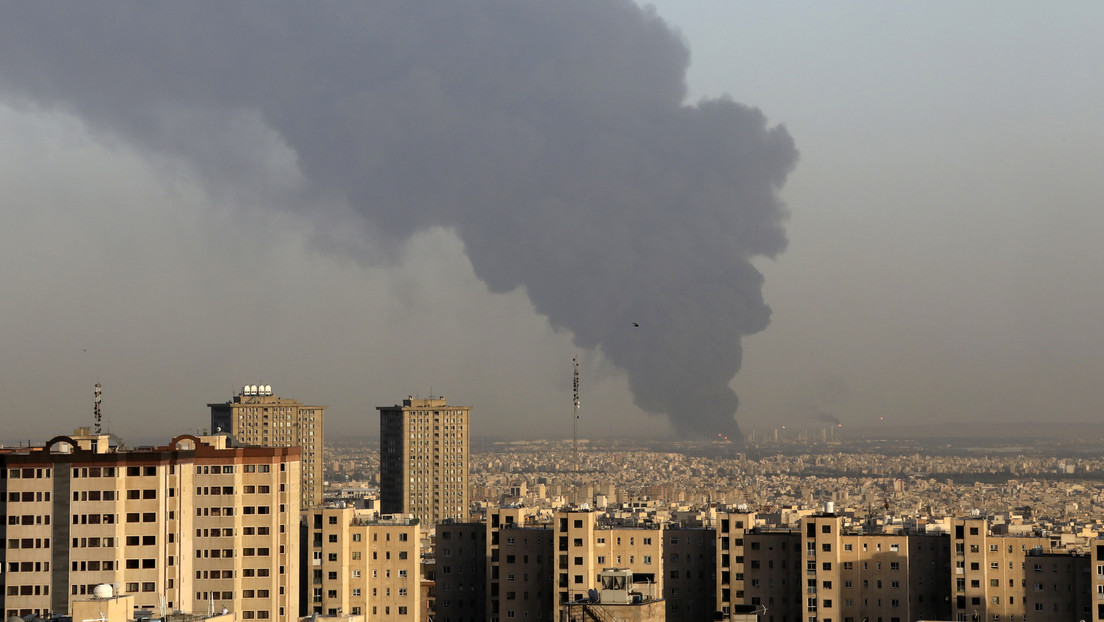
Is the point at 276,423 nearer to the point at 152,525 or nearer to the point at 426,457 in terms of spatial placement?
the point at 426,457

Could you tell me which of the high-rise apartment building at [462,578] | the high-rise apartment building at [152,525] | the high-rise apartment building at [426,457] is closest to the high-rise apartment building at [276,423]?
the high-rise apartment building at [426,457]

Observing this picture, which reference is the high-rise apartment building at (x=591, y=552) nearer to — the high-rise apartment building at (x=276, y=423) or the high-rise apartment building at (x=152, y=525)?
the high-rise apartment building at (x=152, y=525)

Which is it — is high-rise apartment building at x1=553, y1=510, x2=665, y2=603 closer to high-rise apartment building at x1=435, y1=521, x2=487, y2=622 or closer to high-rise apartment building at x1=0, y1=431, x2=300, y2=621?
high-rise apartment building at x1=435, y1=521, x2=487, y2=622

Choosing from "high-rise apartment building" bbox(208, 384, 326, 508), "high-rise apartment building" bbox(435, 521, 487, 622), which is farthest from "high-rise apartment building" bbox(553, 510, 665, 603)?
"high-rise apartment building" bbox(208, 384, 326, 508)

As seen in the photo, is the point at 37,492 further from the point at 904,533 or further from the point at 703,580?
the point at 904,533

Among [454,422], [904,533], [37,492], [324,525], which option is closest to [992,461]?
[454,422]

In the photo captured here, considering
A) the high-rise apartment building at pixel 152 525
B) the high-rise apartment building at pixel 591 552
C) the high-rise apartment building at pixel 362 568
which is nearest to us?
the high-rise apartment building at pixel 152 525

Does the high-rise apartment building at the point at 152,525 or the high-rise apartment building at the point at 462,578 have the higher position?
the high-rise apartment building at the point at 152,525
